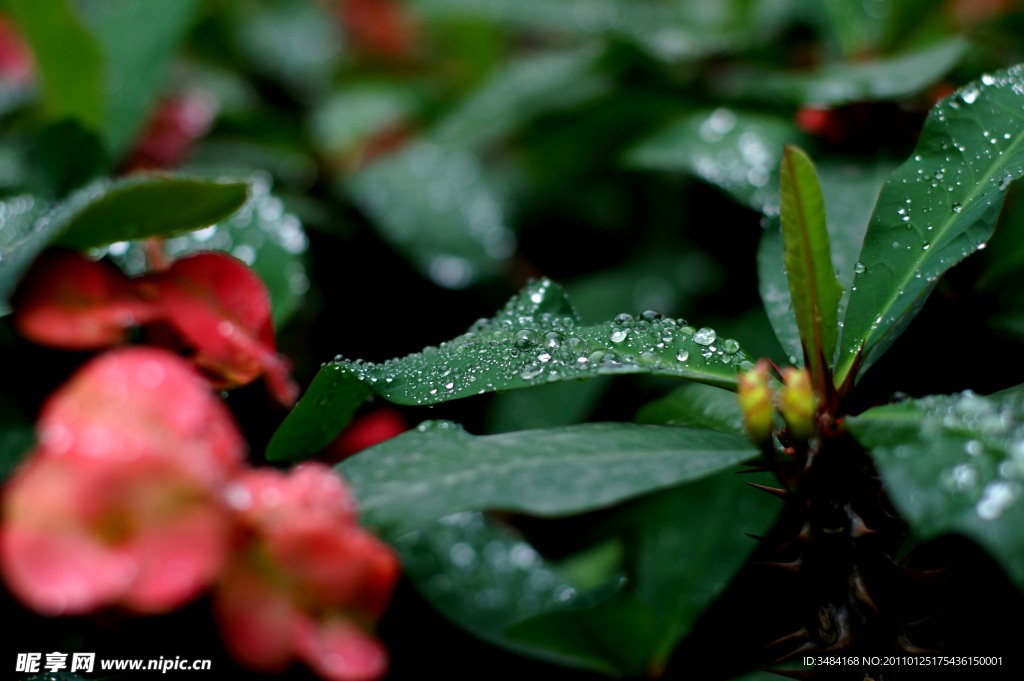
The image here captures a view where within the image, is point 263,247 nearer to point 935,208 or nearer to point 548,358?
point 548,358

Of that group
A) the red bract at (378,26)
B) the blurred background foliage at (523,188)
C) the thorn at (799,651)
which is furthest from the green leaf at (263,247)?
the red bract at (378,26)

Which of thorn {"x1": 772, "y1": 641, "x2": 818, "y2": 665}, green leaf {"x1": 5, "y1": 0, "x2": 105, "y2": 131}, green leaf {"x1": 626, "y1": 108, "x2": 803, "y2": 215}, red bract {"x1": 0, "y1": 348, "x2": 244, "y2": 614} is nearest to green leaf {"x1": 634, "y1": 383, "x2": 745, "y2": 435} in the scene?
thorn {"x1": 772, "y1": 641, "x2": 818, "y2": 665}

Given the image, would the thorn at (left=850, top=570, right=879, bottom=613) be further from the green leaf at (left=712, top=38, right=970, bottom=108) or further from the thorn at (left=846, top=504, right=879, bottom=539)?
the green leaf at (left=712, top=38, right=970, bottom=108)

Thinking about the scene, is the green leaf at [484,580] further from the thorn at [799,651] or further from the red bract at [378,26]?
the red bract at [378,26]

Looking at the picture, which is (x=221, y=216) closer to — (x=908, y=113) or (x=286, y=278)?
(x=286, y=278)

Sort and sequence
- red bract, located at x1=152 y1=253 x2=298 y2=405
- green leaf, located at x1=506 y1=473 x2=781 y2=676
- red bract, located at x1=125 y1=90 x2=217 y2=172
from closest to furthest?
red bract, located at x1=152 y1=253 x2=298 y2=405, green leaf, located at x1=506 y1=473 x2=781 y2=676, red bract, located at x1=125 y1=90 x2=217 y2=172

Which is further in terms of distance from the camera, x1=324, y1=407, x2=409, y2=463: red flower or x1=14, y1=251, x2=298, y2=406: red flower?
x1=324, y1=407, x2=409, y2=463: red flower
